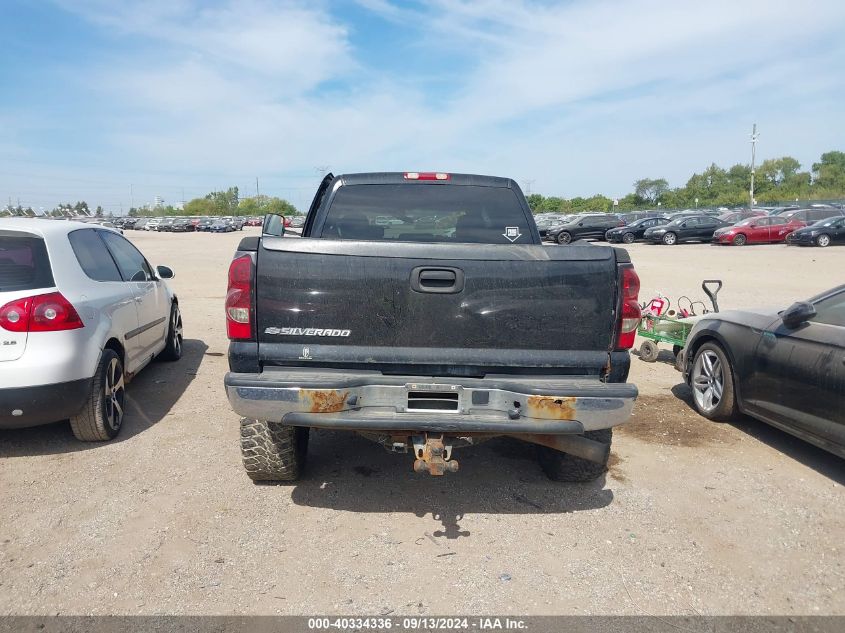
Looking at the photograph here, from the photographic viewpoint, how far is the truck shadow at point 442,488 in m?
3.77

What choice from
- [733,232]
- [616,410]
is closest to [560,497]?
[616,410]

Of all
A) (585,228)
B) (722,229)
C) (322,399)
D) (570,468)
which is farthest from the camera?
(585,228)

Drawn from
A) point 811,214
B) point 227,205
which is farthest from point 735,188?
point 227,205

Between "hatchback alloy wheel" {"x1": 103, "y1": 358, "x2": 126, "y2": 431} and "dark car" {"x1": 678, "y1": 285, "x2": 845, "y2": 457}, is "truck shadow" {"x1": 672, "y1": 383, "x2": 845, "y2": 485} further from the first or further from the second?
"hatchback alloy wheel" {"x1": 103, "y1": 358, "x2": 126, "y2": 431}

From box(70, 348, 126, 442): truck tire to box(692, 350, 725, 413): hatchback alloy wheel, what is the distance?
196 inches

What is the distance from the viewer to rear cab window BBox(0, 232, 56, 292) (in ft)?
13.7

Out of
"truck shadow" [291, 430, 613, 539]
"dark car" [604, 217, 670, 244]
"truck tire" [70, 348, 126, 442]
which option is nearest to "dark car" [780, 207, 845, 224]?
"dark car" [604, 217, 670, 244]

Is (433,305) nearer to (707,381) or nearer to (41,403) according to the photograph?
(41,403)

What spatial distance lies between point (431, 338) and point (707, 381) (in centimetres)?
347

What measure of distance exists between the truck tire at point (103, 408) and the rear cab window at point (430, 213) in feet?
6.81

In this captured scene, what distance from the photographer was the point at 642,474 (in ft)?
14.2

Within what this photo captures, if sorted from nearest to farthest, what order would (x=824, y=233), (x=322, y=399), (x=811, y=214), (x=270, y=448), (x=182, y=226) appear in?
(x=322, y=399) → (x=270, y=448) → (x=824, y=233) → (x=811, y=214) → (x=182, y=226)

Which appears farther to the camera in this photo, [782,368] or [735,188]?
[735,188]

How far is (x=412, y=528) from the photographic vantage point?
3.54 m
